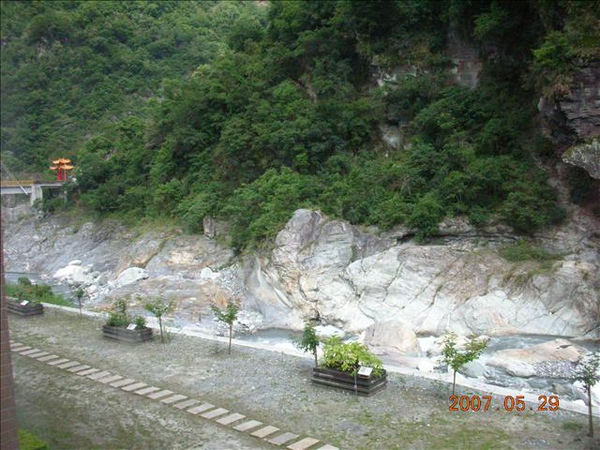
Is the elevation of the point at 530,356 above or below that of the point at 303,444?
above

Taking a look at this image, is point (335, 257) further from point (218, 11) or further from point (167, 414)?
point (218, 11)

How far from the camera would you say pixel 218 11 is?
55594 mm

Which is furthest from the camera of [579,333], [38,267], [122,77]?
[122,77]

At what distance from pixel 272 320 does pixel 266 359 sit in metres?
5.86

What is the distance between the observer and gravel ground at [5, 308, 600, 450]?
8.15 meters

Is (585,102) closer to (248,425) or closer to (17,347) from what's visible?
(248,425)

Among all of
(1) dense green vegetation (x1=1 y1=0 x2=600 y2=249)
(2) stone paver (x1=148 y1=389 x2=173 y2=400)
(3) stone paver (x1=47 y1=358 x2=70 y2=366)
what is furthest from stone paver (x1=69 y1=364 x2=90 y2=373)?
(1) dense green vegetation (x1=1 y1=0 x2=600 y2=249)

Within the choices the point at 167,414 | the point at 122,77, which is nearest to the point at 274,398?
the point at 167,414

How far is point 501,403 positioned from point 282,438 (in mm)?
4009

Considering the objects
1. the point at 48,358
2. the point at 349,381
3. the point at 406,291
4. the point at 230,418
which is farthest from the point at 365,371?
the point at 48,358

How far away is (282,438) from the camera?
27.2ft

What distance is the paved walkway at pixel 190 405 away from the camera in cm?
818

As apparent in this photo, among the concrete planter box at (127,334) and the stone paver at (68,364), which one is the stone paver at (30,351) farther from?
the concrete planter box at (127,334)

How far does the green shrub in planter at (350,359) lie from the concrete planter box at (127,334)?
19.4 feet
